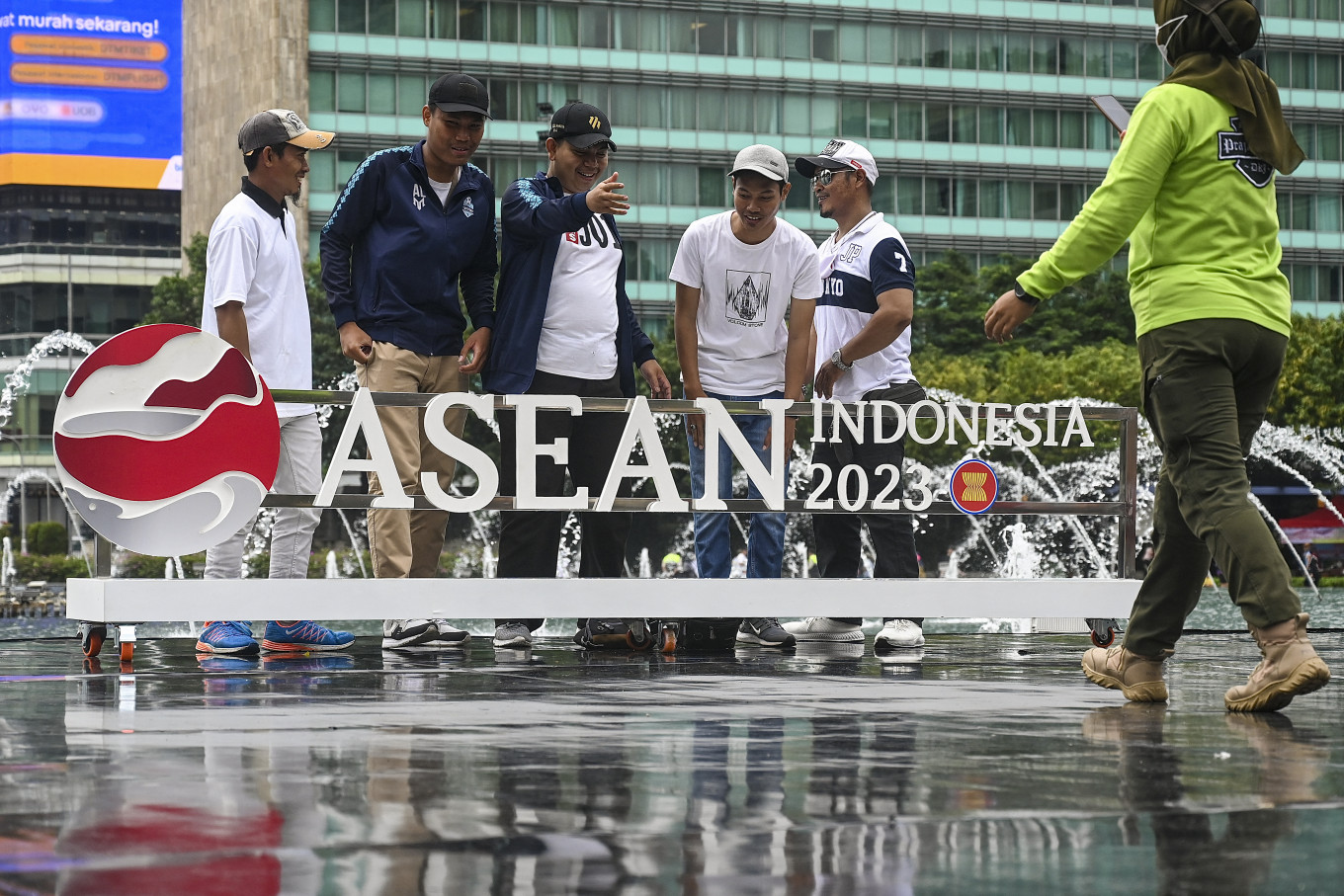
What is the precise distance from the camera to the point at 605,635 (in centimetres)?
736

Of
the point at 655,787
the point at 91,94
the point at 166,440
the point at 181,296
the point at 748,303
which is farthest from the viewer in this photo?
the point at 91,94

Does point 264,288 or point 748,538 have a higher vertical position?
point 264,288

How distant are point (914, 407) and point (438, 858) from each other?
4762 millimetres

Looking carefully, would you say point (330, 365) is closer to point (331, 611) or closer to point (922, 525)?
point (922, 525)

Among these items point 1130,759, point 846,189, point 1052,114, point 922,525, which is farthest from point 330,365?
point 1130,759

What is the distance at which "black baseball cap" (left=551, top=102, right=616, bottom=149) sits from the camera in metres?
7.44

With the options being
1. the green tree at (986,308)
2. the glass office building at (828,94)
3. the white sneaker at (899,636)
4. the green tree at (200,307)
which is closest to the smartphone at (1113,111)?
the white sneaker at (899,636)

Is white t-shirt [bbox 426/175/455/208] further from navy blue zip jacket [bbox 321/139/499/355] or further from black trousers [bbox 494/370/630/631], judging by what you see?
black trousers [bbox 494/370/630/631]

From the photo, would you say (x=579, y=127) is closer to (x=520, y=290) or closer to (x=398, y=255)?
(x=520, y=290)

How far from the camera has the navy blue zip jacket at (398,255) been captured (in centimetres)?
716

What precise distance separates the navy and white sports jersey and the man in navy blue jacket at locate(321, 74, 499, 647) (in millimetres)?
1488

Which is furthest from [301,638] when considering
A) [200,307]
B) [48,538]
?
[48,538]

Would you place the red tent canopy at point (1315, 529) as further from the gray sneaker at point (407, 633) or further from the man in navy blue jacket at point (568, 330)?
the gray sneaker at point (407, 633)

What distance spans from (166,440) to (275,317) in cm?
101
